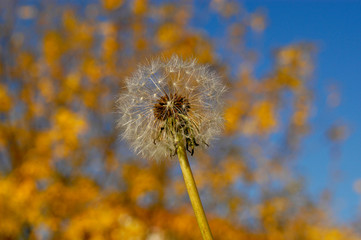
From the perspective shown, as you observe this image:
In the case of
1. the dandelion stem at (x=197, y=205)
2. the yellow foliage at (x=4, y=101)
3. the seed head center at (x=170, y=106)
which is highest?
the yellow foliage at (x=4, y=101)

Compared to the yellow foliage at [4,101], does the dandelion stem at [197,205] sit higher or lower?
lower

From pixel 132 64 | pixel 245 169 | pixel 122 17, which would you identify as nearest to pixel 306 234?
pixel 245 169

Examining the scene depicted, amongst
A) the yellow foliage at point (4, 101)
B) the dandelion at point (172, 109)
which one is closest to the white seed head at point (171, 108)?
the dandelion at point (172, 109)

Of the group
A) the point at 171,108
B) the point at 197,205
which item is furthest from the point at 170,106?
the point at 197,205

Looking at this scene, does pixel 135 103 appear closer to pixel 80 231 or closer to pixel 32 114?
pixel 80 231

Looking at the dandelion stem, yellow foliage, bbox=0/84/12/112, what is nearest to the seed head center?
the dandelion stem

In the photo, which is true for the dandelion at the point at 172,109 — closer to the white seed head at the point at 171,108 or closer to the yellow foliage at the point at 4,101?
the white seed head at the point at 171,108

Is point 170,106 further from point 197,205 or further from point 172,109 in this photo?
point 197,205
